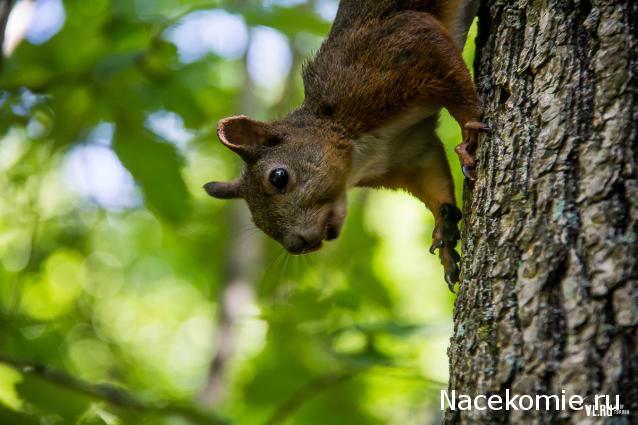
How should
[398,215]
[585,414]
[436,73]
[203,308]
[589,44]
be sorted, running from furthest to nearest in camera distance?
1. [203,308]
2. [398,215]
3. [436,73]
4. [589,44]
5. [585,414]

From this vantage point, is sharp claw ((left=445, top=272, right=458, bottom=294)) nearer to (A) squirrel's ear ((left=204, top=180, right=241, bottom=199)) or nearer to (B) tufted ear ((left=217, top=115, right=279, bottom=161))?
(B) tufted ear ((left=217, top=115, right=279, bottom=161))

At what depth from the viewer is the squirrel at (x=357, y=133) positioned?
3.21 m

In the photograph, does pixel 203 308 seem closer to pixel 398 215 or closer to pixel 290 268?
A: pixel 398 215

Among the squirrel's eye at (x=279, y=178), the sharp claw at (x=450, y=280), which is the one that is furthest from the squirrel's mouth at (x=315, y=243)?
→ the sharp claw at (x=450, y=280)

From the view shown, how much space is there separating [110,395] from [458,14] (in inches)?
91.5

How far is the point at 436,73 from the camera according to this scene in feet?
10.0

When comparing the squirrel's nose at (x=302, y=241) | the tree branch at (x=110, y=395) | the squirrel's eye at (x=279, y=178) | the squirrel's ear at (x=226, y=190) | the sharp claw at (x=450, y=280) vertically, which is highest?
the squirrel's ear at (x=226, y=190)

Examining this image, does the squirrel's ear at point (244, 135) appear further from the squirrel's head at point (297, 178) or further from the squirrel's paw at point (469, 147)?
the squirrel's paw at point (469, 147)

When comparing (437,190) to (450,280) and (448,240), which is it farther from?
(450,280)

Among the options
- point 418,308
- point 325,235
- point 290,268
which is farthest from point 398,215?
point 325,235

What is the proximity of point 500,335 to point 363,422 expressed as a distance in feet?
6.62

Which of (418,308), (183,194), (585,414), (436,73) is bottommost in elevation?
(585,414)

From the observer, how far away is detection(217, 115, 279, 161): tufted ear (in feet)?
11.2

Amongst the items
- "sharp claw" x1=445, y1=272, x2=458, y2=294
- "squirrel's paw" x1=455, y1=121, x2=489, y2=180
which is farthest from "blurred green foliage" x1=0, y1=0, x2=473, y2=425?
"squirrel's paw" x1=455, y1=121, x2=489, y2=180
